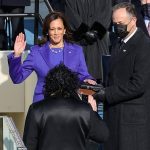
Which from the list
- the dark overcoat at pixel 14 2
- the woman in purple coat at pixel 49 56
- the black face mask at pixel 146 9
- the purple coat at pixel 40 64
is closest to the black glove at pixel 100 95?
the woman in purple coat at pixel 49 56

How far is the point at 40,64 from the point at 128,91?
0.93 m

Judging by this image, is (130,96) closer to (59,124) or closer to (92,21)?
(59,124)

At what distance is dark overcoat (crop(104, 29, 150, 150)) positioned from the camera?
598 cm

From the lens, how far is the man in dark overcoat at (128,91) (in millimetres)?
6027

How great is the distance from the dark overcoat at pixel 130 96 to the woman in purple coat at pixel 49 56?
1.11 feet

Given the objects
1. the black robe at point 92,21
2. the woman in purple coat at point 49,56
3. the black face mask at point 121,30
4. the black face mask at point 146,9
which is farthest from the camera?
the black face mask at point 146,9

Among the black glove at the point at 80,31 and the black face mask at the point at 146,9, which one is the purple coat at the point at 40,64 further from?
the black face mask at the point at 146,9

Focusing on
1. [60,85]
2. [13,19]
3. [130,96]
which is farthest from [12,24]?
[60,85]

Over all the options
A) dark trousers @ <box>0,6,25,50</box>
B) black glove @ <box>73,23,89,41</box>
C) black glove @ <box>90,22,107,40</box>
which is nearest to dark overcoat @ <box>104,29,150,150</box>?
black glove @ <box>73,23,89,41</box>

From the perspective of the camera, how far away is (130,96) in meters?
6.04

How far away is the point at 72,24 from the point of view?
7.98m

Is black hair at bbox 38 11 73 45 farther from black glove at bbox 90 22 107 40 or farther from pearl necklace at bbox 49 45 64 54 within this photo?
black glove at bbox 90 22 107 40

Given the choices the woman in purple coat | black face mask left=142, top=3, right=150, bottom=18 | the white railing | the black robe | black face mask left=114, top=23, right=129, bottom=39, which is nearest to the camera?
the white railing

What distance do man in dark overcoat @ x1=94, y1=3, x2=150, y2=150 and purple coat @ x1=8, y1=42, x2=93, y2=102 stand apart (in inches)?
15.9
